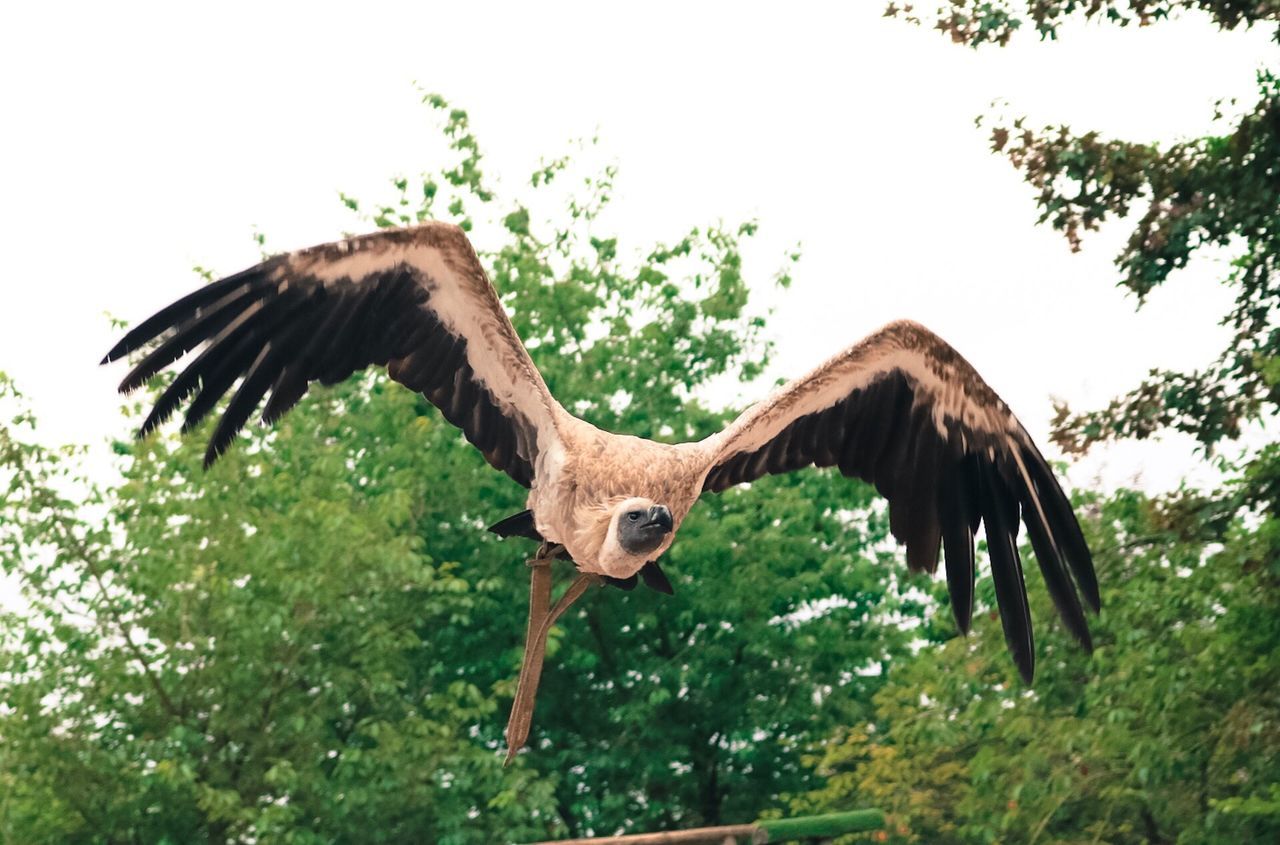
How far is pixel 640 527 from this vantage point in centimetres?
569

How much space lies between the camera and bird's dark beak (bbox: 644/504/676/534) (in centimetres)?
568

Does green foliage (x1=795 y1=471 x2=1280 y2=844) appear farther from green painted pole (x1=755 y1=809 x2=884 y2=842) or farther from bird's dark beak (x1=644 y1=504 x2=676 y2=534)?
bird's dark beak (x1=644 y1=504 x2=676 y2=534)

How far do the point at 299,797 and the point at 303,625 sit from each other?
1592 mm

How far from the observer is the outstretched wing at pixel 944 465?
24.1ft

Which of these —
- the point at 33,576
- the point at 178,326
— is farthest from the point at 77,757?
the point at 178,326

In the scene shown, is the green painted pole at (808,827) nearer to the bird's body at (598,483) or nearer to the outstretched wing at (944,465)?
the outstretched wing at (944,465)

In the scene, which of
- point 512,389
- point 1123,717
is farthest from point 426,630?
point 512,389

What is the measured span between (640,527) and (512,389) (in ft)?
3.29

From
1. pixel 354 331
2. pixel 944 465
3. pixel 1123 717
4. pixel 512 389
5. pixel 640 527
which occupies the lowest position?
pixel 640 527

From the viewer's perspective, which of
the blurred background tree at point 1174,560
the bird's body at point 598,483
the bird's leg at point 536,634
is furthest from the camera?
the blurred background tree at point 1174,560

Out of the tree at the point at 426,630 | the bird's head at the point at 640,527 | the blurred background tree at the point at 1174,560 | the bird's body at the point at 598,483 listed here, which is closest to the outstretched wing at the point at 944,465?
the bird's body at the point at 598,483

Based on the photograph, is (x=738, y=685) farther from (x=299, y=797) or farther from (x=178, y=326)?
(x=178, y=326)

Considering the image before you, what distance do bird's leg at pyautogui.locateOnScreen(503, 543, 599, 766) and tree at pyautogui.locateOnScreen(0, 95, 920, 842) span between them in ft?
26.6

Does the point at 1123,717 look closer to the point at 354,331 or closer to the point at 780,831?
the point at 780,831
